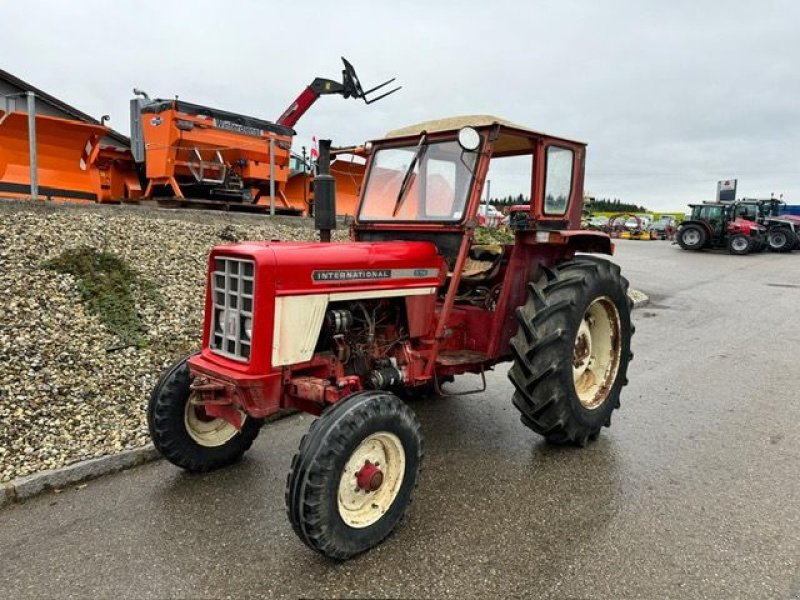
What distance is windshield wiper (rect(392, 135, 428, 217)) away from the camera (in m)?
3.88

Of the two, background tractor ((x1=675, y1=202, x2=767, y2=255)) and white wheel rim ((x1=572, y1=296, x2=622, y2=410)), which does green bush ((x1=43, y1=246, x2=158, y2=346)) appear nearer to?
white wheel rim ((x1=572, y1=296, x2=622, y2=410))

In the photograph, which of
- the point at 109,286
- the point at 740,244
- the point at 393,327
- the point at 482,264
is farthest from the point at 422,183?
the point at 740,244

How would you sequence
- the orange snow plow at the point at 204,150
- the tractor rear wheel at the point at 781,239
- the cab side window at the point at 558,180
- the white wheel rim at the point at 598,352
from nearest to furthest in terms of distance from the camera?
1. the cab side window at the point at 558,180
2. the white wheel rim at the point at 598,352
3. the orange snow plow at the point at 204,150
4. the tractor rear wheel at the point at 781,239

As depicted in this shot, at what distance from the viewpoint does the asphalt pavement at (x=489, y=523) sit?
8.50 ft

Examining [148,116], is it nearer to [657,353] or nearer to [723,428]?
[657,353]

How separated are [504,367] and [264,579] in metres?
4.20

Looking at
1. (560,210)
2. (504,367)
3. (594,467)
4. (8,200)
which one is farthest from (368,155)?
(8,200)

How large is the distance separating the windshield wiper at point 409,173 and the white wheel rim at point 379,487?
1692mm

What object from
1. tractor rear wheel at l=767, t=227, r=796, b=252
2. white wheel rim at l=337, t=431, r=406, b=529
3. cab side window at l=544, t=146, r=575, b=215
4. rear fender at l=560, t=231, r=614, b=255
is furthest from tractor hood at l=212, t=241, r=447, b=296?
tractor rear wheel at l=767, t=227, r=796, b=252

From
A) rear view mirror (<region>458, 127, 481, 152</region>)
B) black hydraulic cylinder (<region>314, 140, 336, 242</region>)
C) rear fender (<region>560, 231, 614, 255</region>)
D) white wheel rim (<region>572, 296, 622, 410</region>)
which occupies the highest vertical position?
rear view mirror (<region>458, 127, 481, 152</region>)

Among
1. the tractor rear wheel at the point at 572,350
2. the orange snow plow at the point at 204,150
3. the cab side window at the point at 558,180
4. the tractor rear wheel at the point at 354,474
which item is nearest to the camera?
the tractor rear wheel at the point at 354,474

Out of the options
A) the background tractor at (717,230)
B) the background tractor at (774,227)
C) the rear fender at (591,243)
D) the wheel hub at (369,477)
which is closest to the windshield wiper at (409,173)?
the rear fender at (591,243)

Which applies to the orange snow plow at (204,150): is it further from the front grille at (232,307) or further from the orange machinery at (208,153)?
the front grille at (232,307)

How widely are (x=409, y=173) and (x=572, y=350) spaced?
1594 millimetres
